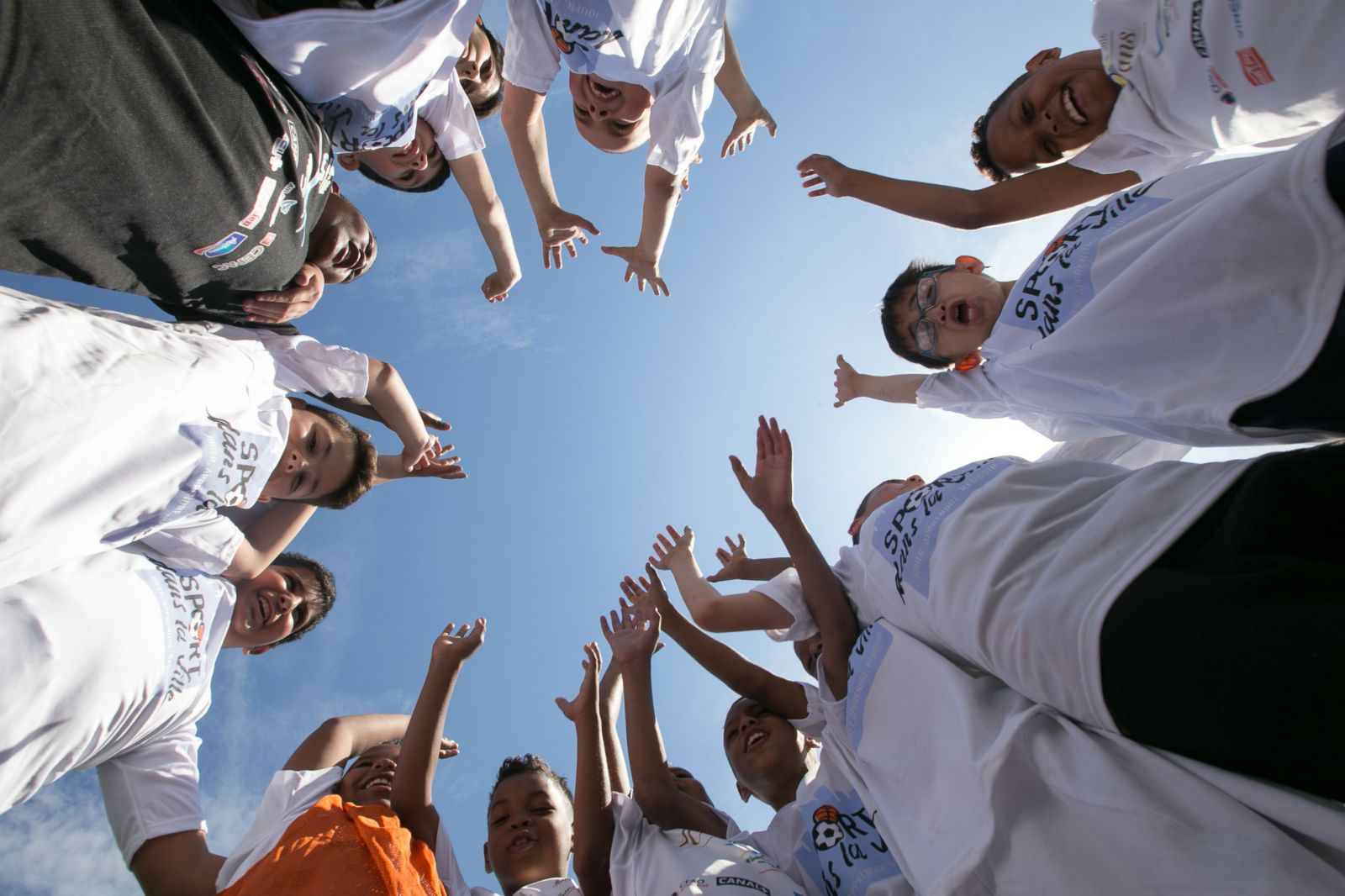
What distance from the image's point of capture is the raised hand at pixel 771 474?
2721mm

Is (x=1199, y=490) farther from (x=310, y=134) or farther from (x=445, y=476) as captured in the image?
(x=445, y=476)

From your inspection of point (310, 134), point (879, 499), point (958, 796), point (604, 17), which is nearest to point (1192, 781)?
point (958, 796)

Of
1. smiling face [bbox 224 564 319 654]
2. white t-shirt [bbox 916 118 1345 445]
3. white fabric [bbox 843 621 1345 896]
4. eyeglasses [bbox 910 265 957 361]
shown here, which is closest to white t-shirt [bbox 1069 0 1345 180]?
white t-shirt [bbox 916 118 1345 445]

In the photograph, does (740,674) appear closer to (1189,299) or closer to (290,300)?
(1189,299)

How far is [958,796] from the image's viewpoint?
1487mm

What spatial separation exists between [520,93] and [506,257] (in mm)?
853

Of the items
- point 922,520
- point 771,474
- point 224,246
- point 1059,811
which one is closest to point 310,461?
point 224,246

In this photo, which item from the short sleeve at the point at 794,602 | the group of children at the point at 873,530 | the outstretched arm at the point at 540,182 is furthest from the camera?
the outstretched arm at the point at 540,182

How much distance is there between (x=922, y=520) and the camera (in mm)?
2010

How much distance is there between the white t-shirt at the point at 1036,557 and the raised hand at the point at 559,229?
245 centimetres

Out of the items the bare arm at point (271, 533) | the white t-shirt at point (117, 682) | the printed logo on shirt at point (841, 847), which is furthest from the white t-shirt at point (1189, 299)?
the bare arm at point (271, 533)

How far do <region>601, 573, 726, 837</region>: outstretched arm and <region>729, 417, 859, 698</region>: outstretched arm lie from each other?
810 mm

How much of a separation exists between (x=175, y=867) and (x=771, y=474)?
2852 mm

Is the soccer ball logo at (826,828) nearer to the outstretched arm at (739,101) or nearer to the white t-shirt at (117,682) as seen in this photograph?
the white t-shirt at (117,682)
